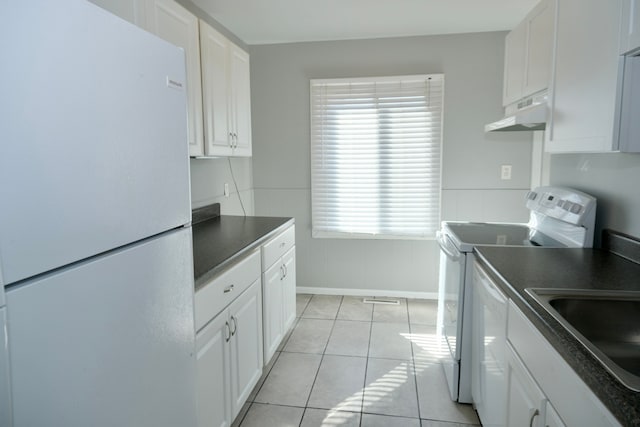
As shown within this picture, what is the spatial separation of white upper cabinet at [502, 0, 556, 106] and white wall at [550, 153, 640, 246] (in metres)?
0.47

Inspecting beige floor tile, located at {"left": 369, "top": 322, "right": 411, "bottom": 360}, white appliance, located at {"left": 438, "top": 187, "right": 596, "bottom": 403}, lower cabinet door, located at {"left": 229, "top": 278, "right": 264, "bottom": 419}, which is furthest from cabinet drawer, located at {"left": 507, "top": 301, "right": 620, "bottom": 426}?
beige floor tile, located at {"left": 369, "top": 322, "right": 411, "bottom": 360}

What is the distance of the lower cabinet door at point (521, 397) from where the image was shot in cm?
122

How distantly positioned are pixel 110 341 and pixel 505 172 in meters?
3.41

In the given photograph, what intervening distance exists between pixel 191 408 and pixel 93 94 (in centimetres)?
100

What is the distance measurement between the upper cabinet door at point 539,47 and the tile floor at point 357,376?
1.78 m

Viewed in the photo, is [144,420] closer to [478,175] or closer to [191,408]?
[191,408]

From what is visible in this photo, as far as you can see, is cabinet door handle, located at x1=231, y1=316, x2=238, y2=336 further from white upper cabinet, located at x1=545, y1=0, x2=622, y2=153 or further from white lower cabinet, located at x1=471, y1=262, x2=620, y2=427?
white upper cabinet, located at x1=545, y1=0, x2=622, y2=153

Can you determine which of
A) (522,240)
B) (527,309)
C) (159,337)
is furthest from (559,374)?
(522,240)

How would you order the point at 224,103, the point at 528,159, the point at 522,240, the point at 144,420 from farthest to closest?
1. the point at 528,159
2. the point at 224,103
3. the point at 522,240
4. the point at 144,420

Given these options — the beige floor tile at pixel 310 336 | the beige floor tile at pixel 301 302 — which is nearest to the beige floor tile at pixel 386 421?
the beige floor tile at pixel 310 336

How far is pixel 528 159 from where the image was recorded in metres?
3.51

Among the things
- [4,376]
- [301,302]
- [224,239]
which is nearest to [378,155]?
[301,302]

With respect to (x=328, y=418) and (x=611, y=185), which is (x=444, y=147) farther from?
(x=328, y=418)

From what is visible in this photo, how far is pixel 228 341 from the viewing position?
1.88 metres
